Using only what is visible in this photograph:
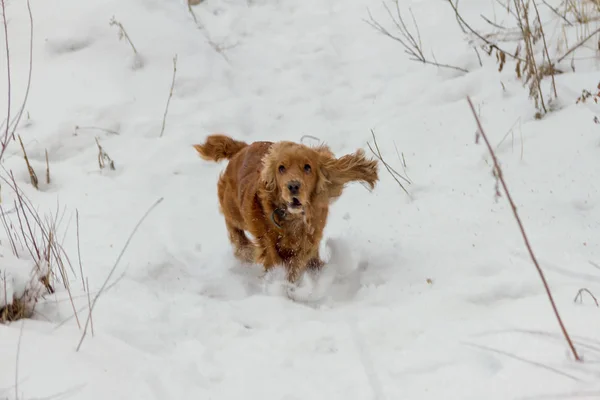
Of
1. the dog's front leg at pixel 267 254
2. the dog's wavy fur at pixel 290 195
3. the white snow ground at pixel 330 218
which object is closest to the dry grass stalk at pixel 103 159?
the white snow ground at pixel 330 218

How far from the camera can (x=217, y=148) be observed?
127 inches

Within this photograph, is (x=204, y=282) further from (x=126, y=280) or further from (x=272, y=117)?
(x=272, y=117)

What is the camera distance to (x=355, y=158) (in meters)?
2.85

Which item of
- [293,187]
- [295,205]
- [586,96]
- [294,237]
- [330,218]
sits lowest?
[330,218]

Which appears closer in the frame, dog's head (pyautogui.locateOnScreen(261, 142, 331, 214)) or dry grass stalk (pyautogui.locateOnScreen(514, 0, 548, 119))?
dog's head (pyautogui.locateOnScreen(261, 142, 331, 214))

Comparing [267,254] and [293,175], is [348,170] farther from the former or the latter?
[267,254]

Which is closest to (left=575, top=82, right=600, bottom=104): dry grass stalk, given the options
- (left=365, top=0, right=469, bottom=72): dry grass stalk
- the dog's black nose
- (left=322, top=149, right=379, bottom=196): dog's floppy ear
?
(left=365, top=0, right=469, bottom=72): dry grass stalk

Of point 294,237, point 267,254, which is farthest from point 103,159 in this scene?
point 294,237

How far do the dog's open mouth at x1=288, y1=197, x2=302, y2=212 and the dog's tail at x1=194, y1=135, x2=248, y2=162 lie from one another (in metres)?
0.85

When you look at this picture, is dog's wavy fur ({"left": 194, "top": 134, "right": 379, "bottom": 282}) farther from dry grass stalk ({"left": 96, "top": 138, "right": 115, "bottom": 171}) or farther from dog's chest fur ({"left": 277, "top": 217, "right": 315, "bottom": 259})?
dry grass stalk ({"left": 96, "top": 138, "right": 115, "bottom": 171})

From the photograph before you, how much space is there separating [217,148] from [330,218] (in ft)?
2.83

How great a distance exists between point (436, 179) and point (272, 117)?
158 centimetres

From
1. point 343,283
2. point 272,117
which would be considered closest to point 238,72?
point 272,117

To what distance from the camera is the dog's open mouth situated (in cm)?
259
